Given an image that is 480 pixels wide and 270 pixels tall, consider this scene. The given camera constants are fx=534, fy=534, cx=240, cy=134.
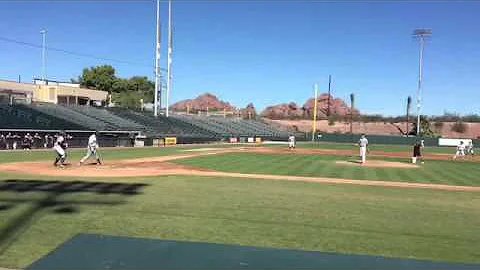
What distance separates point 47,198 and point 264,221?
16.7 feet

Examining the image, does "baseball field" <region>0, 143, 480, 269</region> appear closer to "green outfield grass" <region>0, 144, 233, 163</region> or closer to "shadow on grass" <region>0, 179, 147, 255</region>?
"shadow on grass" <region>0, 179, 147, 255</region>

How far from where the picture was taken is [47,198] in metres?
11.7

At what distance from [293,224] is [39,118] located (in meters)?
40.7

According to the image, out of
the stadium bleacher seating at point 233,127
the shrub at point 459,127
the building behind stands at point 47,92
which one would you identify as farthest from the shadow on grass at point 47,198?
the shrub at point 459,127

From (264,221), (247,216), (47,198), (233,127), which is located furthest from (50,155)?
(233,127)

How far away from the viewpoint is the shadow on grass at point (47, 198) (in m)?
8.31

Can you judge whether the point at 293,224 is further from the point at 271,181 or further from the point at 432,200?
the point at 271,181

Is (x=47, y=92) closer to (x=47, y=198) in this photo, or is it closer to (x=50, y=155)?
(x=50, y=155)

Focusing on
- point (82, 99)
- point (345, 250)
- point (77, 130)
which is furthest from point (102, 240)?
point (82, 99)

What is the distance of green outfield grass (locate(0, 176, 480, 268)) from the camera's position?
7660mm

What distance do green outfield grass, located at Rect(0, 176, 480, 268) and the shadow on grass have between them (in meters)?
0.04

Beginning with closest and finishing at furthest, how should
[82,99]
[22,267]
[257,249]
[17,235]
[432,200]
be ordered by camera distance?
[22,267] < [257,249] < [17,235] < [432,200] < [82,99]

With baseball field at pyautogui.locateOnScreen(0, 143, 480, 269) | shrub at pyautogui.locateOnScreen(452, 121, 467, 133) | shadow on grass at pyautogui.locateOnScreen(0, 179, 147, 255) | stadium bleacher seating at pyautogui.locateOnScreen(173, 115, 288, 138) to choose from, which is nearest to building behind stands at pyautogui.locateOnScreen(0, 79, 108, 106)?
stadium bleacher seating at pyautogui.locateOnScreen(173, 115, 288, 138)

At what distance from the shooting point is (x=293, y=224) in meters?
9.43
